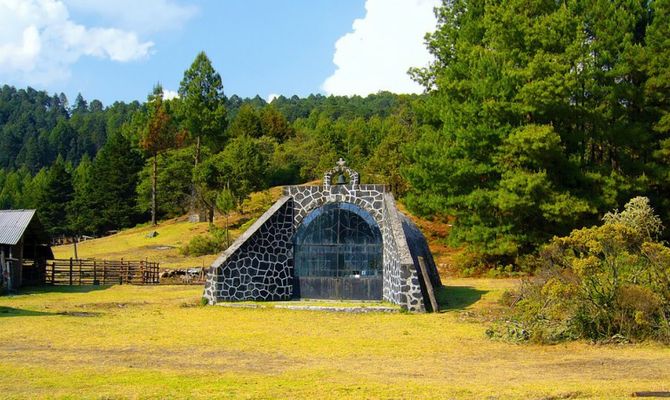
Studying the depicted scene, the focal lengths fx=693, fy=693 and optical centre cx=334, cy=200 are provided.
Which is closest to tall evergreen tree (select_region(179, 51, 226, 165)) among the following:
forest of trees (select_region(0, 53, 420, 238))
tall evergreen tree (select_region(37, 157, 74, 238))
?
forest of trees (select_region(0, 53, 420, 238))

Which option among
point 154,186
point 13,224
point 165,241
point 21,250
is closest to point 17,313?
point 21,250

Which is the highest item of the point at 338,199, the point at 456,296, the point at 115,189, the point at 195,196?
the point at 115,189

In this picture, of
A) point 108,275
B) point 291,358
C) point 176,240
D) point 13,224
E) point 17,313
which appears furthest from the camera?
point 176,240

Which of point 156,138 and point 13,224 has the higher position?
point 156,138

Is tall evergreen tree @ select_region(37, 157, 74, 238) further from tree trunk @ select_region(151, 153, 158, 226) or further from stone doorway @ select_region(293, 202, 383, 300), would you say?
stone doorway @ select_region(293, 202, 383, 300)

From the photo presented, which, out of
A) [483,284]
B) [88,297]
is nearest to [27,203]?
[88,297]

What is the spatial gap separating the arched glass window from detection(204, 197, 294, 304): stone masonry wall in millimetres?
479

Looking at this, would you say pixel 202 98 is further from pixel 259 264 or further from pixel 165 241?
pixel 259 264

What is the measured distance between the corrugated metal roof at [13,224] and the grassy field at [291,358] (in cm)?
819

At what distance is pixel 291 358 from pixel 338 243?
970cm

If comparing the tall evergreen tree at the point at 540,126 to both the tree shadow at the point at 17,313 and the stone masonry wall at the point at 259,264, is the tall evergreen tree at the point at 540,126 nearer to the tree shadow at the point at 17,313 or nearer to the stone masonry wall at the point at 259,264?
the stone masonry wall at the point at 259,264

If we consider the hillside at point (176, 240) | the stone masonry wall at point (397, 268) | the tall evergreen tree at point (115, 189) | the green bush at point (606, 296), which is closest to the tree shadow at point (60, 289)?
the hillside at point (176, 240)

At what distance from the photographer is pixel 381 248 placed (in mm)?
22438

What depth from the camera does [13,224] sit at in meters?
28.8
